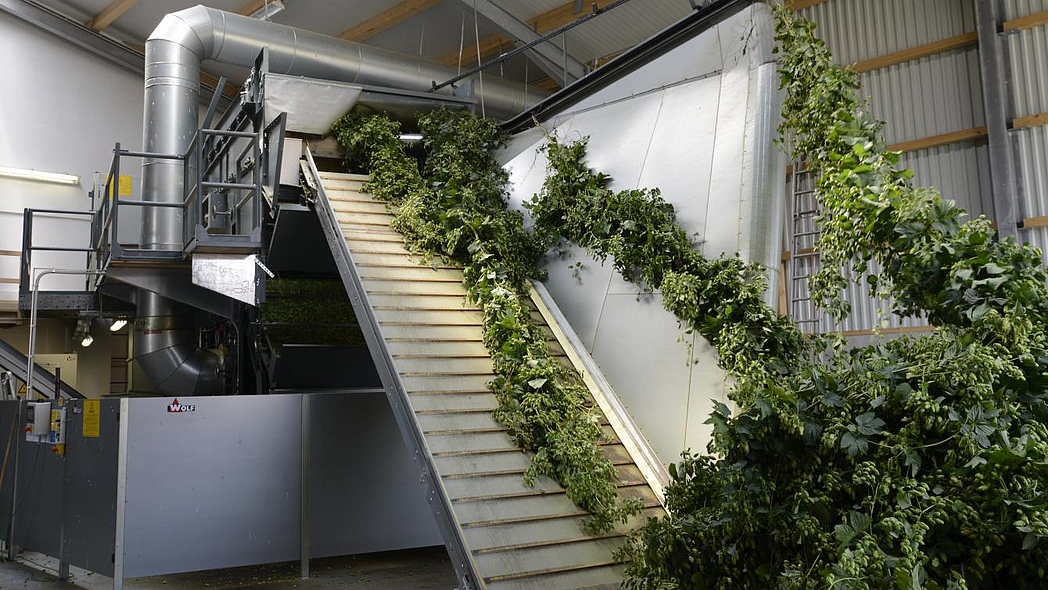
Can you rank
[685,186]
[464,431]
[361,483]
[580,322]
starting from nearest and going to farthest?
[464,431] → [685,186] → [580,322] → [361,483]

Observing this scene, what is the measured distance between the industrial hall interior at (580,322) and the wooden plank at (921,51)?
0.05 meters

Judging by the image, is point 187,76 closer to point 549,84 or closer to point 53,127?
point 53,127

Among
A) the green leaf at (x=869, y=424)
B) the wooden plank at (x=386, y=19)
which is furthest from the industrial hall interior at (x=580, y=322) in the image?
the wooden plank at (x=386, y=19)

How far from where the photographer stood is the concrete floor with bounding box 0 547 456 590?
6629 millimetres

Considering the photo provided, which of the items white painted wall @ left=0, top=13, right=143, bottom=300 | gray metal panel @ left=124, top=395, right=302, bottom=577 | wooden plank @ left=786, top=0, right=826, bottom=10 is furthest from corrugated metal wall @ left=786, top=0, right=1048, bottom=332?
white painted wall @ left=0, top=13, right=143, bottom=300

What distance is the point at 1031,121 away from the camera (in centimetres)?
861

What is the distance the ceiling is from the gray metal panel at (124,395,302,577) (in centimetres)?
667

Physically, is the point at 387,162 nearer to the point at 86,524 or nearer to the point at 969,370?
the point at 86,524

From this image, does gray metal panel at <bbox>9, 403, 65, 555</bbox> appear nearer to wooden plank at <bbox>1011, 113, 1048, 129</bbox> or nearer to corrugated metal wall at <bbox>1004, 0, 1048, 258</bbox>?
corrugated metal wall at <bbox>1004, 0, 1048, 258</bbox>

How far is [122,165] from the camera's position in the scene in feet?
45.0

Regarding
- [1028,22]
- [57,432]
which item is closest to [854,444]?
[57,432]

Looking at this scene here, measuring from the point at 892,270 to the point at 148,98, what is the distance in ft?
25.2

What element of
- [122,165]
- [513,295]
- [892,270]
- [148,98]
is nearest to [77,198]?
[122,165]

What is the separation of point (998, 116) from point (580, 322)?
5.60 metres
